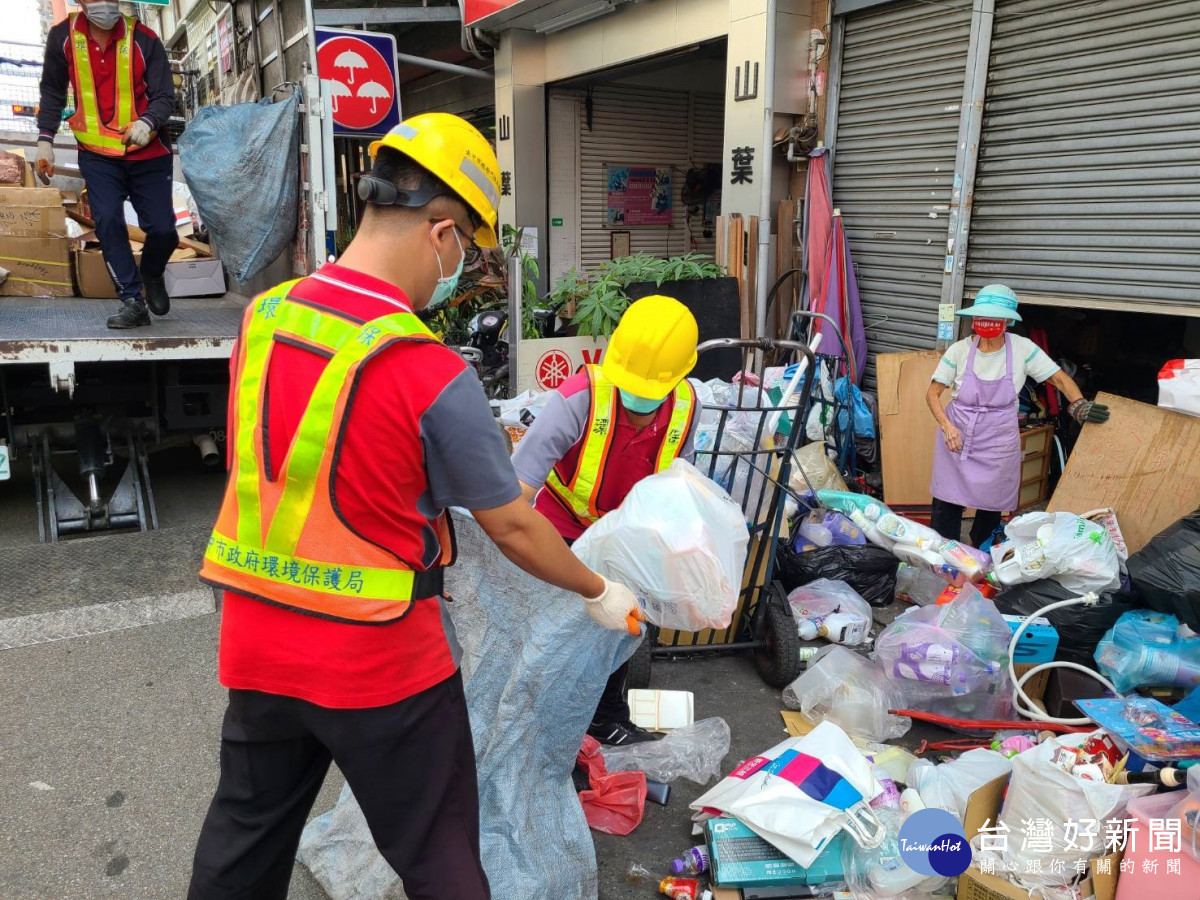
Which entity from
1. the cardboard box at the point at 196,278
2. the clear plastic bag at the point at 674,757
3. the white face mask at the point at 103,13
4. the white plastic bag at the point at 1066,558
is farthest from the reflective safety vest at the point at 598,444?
the cardboard box at the point at 196,278

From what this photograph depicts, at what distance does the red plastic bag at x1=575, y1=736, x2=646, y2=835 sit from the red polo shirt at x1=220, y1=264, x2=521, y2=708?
1317 mm

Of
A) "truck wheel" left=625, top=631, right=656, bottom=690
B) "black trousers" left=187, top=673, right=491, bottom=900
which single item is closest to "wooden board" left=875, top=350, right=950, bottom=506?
"truck wheel" left=625, top=631, right=656, bottom=690

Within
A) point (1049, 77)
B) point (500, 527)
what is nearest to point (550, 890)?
point (500, 527)

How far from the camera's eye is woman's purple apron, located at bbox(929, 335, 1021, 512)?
4262mm

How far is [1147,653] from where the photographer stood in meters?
3.11

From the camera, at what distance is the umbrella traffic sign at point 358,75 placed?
24.8 ft

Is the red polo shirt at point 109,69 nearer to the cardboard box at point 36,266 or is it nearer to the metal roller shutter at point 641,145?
the cardboard box at point 36,266

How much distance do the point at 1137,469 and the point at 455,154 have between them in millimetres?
3723

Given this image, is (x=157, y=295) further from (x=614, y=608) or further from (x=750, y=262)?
(x=614, y=608)

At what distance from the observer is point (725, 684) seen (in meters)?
3.57

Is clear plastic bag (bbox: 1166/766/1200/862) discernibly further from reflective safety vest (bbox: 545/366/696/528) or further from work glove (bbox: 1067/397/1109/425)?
work glove (bbox: 1067/397/1109/425)

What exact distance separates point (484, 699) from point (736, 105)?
5.54 meters

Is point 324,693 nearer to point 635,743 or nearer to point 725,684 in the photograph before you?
point 635,743

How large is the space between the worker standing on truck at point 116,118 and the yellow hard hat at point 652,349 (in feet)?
12.4
